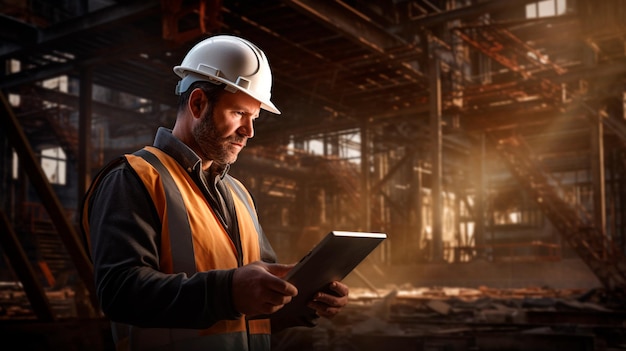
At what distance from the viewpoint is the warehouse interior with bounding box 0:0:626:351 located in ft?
28.7

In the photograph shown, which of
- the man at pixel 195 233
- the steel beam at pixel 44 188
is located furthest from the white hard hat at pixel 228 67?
the steel beam at pixel 44 188

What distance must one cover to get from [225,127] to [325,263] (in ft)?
→ 1.92

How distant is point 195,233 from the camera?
2.17 meters

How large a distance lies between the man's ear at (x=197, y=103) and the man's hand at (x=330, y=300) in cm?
77

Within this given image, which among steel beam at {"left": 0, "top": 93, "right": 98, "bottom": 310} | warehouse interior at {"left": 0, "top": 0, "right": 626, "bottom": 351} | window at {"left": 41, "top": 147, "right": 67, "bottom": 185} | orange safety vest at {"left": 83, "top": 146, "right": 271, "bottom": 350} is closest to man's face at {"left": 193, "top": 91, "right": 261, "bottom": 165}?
orange safety vest at {"left": 83, "top": 146, "right": 271, "bottom": 350}

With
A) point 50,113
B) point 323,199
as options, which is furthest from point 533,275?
point 50,113

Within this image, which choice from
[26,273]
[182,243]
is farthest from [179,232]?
[26,273]

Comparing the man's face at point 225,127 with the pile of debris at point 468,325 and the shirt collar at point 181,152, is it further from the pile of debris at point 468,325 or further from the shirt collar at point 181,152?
the pile of debris at point 468,325

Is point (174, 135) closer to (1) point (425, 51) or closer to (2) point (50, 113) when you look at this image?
(1) point (425, 51)

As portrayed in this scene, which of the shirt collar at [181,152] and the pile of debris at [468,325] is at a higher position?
the shirt collar at [181,152]

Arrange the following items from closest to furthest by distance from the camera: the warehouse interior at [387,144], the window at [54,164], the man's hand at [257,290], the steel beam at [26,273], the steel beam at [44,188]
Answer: the man's hand at [257,290] < the steel beam at [26,273] < the steel beam at [44,188] < the warehouse interior at [387,144] < the window at [54,164]

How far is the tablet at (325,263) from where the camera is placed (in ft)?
6.96

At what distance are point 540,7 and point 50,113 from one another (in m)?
18.3

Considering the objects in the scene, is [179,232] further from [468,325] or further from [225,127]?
[468,325]
